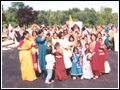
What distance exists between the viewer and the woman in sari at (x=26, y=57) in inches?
250

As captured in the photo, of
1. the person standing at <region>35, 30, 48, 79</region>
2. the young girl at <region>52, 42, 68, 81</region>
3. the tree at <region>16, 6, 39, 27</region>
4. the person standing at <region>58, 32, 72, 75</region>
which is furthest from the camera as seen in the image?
the tree at <region>16, 6, 39, 27</region>

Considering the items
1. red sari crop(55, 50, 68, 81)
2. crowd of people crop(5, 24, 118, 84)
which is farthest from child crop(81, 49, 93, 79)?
red sari crop(55, 50, 68, 81)

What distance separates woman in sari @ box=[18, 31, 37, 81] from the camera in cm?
635

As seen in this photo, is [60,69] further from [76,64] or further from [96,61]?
[96,61]

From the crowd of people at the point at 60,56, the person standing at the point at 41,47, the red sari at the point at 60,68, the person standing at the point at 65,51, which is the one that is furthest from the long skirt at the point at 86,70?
the person standing at the point at 41,47

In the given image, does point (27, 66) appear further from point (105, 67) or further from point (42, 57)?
point (105, 67)

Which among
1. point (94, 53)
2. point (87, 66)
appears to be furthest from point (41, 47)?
point (94, 53)

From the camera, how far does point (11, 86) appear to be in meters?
6.12

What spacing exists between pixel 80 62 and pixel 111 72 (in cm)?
193

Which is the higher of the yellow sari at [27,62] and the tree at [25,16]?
the tree at [25,16]

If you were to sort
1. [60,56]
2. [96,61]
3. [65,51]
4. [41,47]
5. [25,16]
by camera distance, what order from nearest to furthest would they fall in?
[60,56]
[41,47]
[96,61]
[65,51]
[25,16]

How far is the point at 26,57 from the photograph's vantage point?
6418mm

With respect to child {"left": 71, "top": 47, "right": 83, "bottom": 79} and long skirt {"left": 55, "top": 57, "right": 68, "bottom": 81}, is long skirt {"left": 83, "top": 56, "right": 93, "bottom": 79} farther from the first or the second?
long skirt {"left": 55, "top": 57, "right": 68, "bottom": 81}

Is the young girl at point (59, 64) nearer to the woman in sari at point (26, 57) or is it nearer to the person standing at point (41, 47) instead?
the person standing at point (41, 47)
